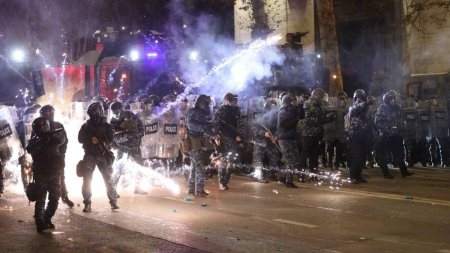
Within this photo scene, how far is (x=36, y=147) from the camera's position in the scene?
25.4 feet

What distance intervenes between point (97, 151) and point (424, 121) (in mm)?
9052

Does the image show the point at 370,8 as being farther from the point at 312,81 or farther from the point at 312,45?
the point at 312,81

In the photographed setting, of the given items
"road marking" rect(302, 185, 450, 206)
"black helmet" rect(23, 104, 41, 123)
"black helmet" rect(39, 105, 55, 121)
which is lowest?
"road marking" rect(302, 185, 450, 206)

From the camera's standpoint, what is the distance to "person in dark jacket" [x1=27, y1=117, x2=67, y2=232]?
7793 mm

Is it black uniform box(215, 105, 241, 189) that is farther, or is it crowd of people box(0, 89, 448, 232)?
black uniform box(215, 105, 241, 189)

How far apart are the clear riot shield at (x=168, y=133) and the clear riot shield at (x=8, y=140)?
351 centimetres

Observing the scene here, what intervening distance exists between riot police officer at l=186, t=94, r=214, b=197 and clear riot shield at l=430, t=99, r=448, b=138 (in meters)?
6.73

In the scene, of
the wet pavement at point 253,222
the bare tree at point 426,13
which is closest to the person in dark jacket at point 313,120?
the wet pavement at point 253,222

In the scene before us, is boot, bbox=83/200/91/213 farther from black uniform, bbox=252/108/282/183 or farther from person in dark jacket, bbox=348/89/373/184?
person in dark jacket, bbox=348/89/373/184

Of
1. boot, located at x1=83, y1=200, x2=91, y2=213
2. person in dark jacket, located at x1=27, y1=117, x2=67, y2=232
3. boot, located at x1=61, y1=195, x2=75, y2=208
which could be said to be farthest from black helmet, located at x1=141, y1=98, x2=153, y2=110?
person in dark jacket, located at x1=27, y1=117, x2=67, y2=232

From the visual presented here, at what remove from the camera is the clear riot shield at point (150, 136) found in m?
14.1

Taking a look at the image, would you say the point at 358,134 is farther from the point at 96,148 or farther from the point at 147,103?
the point at 96,148

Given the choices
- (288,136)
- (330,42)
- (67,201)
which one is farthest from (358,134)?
(330,42)

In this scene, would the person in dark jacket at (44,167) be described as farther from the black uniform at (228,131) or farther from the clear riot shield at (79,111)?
the clear riot shield at (79,111)
